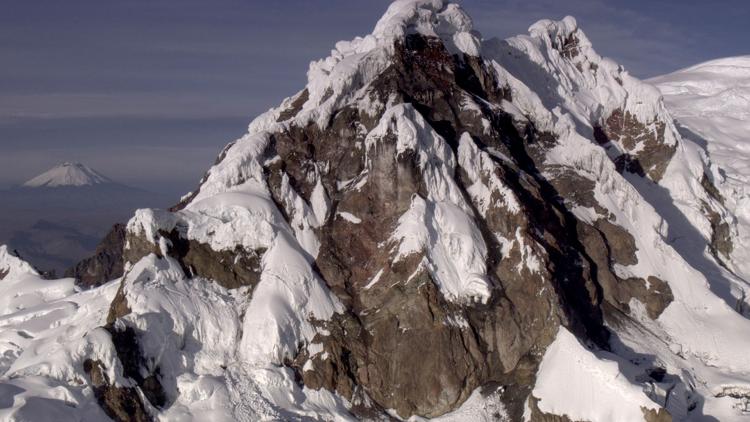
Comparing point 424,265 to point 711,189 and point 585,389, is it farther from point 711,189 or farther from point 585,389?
point 711,189

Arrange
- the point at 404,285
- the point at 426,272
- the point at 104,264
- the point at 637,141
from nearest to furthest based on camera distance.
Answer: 1. the point at 426,272
2. the point at 404,285
3. the point at 637,141
4. the point at 104,264

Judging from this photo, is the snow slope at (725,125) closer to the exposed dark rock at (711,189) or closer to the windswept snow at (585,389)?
the exposed dark rock at (711,189)

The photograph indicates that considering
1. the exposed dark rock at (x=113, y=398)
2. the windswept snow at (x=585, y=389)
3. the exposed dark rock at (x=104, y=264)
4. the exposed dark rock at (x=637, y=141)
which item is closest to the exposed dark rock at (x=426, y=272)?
the windswept snow at (x=585, y=389)

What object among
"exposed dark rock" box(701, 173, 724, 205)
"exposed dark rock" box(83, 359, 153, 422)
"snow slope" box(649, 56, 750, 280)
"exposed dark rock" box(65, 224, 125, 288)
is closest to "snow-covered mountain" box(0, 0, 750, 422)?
"exposed dark rock" box(83, 359, 153, 422)

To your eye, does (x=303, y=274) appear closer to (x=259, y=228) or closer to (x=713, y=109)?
(x=259, y=228)

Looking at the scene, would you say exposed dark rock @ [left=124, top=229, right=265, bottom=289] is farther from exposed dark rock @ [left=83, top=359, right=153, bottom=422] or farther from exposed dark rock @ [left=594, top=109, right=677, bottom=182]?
exposed dark rock @ [left=594, top=109, right=677, bottom=182]

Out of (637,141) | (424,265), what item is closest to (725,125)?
(637,141)
